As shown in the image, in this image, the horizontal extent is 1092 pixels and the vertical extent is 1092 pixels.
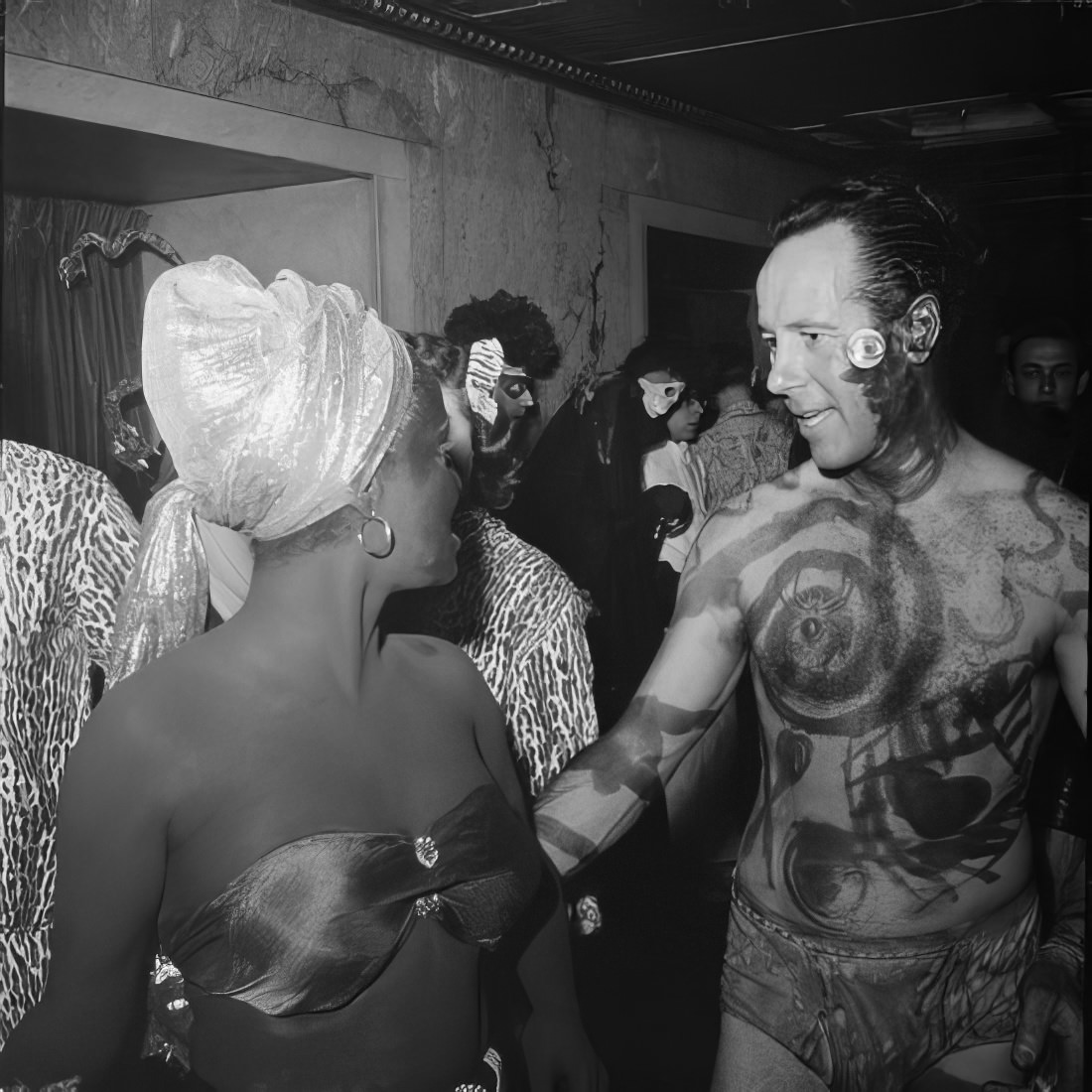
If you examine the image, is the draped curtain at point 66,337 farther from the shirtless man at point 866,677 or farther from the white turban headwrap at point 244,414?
the shirtless man at point 866,677

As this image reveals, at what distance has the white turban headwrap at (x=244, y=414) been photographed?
171cm

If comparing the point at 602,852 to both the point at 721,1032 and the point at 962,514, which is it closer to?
the point at 721,1032

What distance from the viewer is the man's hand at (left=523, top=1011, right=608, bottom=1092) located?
2.06 metres

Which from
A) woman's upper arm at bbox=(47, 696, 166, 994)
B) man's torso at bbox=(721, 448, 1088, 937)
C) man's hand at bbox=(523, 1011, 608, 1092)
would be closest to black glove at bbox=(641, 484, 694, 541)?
man's torso at bbox=(721, 448, 1088, 937)

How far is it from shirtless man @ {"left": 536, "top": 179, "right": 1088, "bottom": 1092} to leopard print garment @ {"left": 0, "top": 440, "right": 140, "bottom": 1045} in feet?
2.48

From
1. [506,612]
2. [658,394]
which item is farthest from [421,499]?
[658,394]

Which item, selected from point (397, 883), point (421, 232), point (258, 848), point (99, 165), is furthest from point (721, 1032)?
point (99, 165)

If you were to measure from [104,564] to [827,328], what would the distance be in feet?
3.83

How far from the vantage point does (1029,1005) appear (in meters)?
2.24

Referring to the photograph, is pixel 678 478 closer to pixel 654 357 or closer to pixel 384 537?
pixel 654 357

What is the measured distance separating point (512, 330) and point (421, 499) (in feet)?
1.34

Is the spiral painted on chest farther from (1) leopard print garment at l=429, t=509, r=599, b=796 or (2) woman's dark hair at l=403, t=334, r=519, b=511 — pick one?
(2) woman's dark hair at l=403, t=334, r=519, b=511

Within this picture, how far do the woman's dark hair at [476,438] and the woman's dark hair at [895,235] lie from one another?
0.57 metres

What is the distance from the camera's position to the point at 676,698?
215cm
